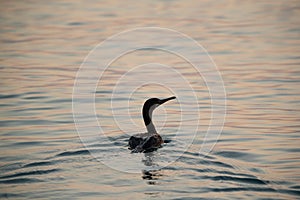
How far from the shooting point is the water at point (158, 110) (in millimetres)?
10078

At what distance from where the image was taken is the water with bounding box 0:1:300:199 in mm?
10078

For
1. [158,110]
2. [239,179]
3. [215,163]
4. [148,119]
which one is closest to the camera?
[239,179]

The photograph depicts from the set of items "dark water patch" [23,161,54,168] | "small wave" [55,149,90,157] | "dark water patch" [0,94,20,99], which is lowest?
"dark water patch" [23,161,54,168]

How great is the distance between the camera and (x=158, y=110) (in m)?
15.4

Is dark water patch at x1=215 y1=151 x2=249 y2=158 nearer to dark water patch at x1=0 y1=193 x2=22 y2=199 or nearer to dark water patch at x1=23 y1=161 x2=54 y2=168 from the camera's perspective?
dark water patch at x1=23 y1=161 x2=54 y2=168

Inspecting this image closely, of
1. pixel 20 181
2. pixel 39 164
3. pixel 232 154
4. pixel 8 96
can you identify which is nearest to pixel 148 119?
pixel 232 154

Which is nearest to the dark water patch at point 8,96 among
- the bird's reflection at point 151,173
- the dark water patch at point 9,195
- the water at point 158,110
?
the water at point 158,110

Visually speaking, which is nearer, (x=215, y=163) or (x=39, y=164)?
(x=215, y=163)

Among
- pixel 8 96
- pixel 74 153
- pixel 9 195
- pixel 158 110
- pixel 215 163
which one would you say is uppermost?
pixel 8 96

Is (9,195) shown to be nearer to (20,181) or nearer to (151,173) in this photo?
(20,181)

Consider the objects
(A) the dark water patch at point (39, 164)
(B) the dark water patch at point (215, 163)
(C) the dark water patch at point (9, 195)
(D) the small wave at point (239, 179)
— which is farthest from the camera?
(A) the dark water patch at point (39, 164)

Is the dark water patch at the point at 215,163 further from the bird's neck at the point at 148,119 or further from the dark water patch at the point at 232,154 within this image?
the bird's neck at the point at 148,119

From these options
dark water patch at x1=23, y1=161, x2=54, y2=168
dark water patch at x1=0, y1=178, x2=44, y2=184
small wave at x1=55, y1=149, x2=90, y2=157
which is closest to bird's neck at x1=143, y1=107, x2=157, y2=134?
small wave at x1=55, y1=149, x2=90, y2=157

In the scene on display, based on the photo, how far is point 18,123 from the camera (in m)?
14.4
